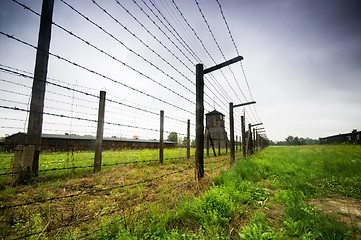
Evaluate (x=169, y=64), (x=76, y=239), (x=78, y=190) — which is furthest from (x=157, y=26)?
(x=78, y=190)

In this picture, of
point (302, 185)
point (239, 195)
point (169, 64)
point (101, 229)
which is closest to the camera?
point (101, 229)

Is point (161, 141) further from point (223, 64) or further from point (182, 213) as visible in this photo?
point (182, 213)

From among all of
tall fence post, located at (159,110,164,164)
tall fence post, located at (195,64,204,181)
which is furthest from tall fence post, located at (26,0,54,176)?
tall fence post, located at (159,110,164,164)

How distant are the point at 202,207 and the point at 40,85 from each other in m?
4.80

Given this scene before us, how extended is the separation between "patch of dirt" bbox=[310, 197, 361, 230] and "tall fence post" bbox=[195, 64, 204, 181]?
2282 millimetres

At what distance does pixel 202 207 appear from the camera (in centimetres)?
247

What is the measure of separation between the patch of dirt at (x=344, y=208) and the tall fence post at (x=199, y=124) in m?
2.28

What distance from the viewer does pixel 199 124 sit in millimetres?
3814

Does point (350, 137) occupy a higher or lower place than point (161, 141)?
higher

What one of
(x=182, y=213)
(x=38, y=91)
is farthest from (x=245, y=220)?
(x=38, y=91)

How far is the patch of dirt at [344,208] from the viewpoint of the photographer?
7.50 feet

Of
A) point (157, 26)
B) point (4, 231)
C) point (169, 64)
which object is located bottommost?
point (4, 231)

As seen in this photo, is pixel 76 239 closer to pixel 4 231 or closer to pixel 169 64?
pixel 4 231

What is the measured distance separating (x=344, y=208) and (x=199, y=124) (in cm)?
314
